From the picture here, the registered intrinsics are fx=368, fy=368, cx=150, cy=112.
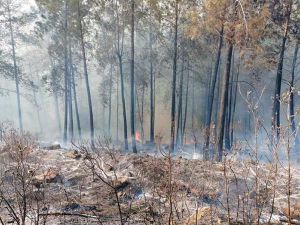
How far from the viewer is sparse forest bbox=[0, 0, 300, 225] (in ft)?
18.2

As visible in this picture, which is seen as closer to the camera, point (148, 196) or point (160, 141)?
point (160, 141)

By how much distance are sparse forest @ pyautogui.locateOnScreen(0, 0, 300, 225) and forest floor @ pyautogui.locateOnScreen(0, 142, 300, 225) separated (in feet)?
0.10

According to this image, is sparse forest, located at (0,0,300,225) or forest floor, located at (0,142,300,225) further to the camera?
forest floor, located at (0,142,300,225)

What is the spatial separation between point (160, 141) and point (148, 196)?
183 cm

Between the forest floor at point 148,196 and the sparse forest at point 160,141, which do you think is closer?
the sparse forest at point 160,141

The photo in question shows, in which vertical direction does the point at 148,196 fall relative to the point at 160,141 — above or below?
below

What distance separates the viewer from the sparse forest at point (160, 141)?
5.54 m

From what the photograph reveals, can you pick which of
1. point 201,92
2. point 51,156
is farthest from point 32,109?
point 51,156

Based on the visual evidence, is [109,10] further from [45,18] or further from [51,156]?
[51,156]

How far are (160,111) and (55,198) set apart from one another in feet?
128

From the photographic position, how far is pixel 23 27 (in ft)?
87.0

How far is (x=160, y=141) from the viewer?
6.00 m

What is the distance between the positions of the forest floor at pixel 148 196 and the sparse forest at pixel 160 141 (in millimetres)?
30

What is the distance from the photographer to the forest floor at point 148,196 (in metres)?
5.80
